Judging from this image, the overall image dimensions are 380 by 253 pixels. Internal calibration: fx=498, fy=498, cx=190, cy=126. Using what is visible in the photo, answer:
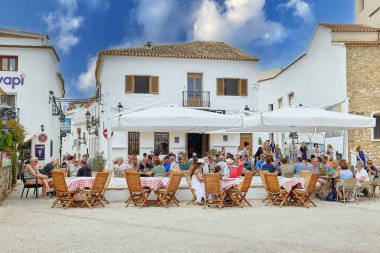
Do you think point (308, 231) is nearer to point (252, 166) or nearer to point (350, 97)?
point (252, 166)

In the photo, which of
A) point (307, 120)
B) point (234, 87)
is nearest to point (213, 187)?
point (307, 120)

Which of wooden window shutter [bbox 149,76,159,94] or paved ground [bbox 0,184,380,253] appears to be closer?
paved ground [bbox 0,184,380,253]

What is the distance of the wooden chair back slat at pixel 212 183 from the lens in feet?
37.8

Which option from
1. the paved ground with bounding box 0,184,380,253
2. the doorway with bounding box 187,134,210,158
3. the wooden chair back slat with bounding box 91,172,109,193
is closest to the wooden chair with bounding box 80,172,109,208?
the wooden chair back slat with bounding box 91,172,109,193

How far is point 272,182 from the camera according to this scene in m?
12.2

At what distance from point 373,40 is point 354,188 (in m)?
14.9

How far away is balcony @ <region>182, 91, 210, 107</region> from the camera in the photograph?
30722 mm

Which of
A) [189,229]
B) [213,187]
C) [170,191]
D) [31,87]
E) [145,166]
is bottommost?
[189,229]

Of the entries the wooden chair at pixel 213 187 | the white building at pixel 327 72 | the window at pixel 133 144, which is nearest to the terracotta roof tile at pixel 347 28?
the white building at pixel 327 72

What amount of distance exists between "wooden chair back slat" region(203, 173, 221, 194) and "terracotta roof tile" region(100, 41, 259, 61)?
767 inches

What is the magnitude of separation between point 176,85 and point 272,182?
63.3 ft

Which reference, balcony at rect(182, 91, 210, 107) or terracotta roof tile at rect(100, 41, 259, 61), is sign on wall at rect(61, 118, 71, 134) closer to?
terracotta roof tile at rect(100, 41, 259, 61)

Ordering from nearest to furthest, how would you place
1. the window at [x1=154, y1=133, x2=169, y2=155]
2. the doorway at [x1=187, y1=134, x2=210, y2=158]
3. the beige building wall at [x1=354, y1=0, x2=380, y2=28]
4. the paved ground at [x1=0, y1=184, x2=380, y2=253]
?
the paved ground at [x1=0, y1=184, x2=380, y2=253] < the window at [x1=154, y1=133, x2=169, y2=155] < the beige building wall at [x1=354, y1=0, x2=380, y2=28] < the doorway at [x1=187, y1=134, x2=210, y2=158]

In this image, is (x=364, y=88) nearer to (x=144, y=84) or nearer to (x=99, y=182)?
(x=144, y=84)
